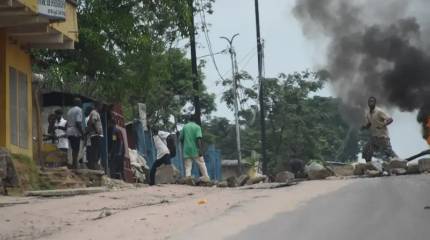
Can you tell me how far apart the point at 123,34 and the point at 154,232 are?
12.6m

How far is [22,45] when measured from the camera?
18.0 metres

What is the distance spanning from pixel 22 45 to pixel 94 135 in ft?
7.75

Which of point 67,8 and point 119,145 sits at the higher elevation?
point 67,8

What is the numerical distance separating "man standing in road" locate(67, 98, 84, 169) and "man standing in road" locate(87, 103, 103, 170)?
0.21 m

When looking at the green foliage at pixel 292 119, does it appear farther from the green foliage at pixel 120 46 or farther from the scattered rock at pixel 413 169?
the scattered rock at pixel 413 169

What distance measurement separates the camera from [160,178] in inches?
738

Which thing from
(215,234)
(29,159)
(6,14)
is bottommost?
(215,234)

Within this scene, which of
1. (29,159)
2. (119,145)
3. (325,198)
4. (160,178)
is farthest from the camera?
(119,145)

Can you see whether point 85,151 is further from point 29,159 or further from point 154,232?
point 154,232

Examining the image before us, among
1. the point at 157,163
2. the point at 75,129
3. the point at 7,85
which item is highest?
the point at 7,85

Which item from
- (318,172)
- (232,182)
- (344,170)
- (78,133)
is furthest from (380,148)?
(78,133)

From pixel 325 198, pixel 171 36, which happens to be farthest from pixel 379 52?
pixel 325 198

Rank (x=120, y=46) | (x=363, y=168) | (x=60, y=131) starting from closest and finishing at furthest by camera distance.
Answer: (x=363, y=168) < (x=60, y=131) < (x=120, y=46)

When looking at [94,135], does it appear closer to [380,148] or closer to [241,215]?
[380,148]
